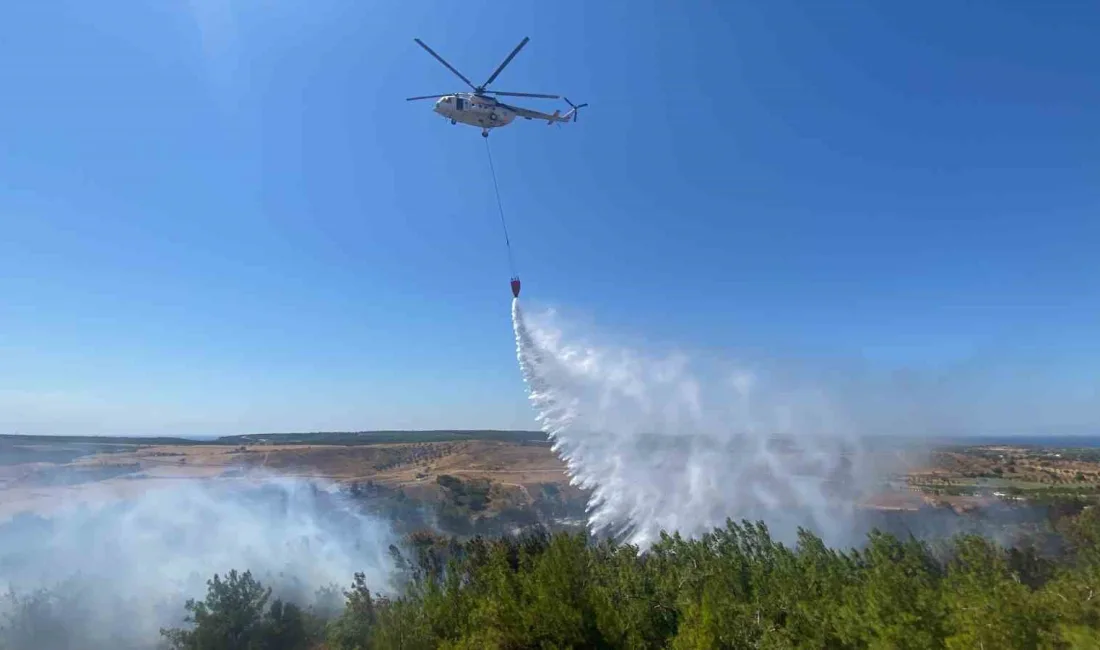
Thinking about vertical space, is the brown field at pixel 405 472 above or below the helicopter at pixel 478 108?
below

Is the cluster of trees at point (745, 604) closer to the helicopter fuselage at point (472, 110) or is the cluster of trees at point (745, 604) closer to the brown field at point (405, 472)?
the helicopter fuselage at point (472, 110)

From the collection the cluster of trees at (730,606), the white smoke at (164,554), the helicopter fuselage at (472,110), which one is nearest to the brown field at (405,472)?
the white smoke at (164,554)

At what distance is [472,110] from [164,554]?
6102 cm

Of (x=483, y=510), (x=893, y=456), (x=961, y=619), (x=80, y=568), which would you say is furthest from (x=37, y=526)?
(x=893, y=456)

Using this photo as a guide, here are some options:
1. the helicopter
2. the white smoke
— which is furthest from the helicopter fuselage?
the white smoke

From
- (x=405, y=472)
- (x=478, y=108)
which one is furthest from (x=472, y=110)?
(x=405, y=472)

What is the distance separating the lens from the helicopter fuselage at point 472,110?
4355cm

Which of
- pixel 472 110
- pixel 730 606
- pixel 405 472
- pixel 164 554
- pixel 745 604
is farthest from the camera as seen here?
pixel 405 472

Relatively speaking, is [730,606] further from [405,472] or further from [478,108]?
[405,472]

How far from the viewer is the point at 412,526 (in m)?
93.0

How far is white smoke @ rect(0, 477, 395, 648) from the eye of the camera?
53188 mm

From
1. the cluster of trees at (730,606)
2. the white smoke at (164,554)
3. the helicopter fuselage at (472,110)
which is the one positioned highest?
the helicopter fuselage at (472,110)

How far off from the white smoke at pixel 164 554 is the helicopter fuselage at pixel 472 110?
160 ft

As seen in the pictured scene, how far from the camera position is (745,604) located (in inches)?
1035
